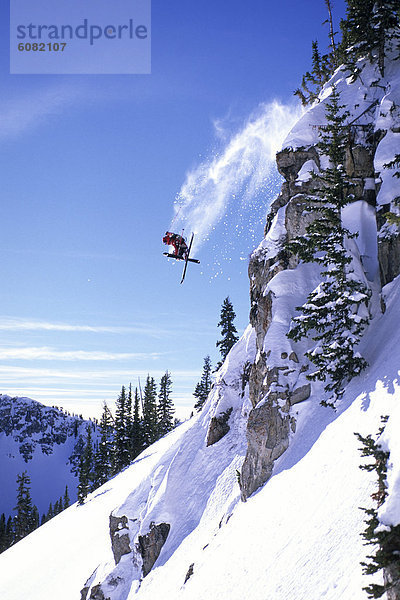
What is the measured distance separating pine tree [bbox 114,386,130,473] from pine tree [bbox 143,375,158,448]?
2.86m

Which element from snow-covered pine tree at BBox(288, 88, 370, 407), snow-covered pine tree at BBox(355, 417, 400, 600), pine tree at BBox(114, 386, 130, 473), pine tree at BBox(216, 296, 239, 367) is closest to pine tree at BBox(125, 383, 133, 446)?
pine tree at BBox(114, 386, 130, 473)

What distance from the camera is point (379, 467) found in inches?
320

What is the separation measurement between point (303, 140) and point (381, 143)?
6388mm

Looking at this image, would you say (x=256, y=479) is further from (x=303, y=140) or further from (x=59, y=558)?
(x=59, y=558)

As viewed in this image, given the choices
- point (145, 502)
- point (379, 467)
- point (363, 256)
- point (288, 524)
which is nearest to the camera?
point (379, 467)

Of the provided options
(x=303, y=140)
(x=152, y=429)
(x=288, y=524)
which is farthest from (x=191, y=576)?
(x=152, y=429)

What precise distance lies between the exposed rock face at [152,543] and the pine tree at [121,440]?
35.6 m

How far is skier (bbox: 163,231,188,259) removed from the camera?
2811cm

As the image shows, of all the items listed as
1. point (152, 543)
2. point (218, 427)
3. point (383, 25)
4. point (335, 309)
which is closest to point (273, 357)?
point (335, 309)

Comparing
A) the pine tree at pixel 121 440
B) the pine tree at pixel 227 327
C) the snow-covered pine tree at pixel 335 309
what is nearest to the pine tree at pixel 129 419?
the pine tree at pixel 121 440

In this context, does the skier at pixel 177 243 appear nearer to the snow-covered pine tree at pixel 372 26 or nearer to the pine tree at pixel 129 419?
the snow-covered pine tree at pixel 372 26

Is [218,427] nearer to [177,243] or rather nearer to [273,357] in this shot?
[273,357]

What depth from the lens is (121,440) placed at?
6056 cm

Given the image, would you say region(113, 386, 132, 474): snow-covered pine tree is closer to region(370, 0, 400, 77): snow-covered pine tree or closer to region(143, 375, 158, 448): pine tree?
region(143, 375, 158, 448): pine tree
